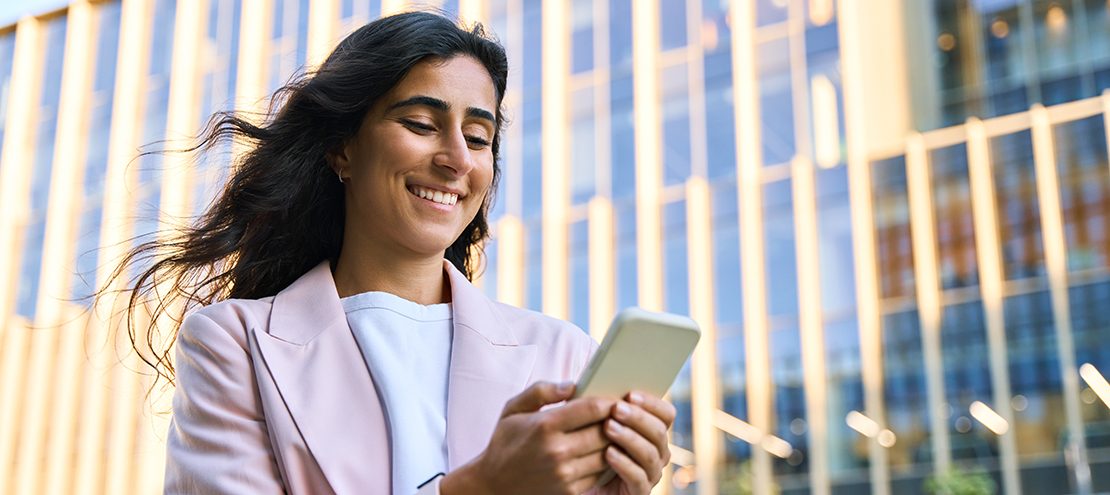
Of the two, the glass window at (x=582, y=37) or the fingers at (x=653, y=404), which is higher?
the glass window at (x=582, y=37)

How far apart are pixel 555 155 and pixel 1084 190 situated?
8080 millimetres

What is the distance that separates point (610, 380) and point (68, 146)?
1108 inches

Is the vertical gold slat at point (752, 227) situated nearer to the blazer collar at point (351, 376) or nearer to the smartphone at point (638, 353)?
the blazer collar at point (351, 376)

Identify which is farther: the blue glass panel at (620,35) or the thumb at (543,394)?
the blue glass panel at (620,35)

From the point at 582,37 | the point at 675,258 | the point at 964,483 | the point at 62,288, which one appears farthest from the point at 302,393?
the point at 62,288

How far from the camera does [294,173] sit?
234cm

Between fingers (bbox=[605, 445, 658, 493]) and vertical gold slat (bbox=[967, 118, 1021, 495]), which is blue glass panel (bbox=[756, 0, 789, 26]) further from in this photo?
fingers (bbox=[605, 445, 658, 493])

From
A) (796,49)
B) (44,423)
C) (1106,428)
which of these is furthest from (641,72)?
(44,423)

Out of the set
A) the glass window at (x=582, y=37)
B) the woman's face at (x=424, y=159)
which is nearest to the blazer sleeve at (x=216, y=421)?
the woman's face at (x=424, y=159)

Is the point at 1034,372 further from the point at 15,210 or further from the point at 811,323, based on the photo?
the point at 15,210

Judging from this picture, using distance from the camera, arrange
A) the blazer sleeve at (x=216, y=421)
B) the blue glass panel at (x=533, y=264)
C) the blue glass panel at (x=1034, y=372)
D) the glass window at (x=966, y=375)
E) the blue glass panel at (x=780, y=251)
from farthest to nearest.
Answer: the blue glass panel at (x=533, y=264)
the blue glass panel at (x=780, y=251)
the glass window at (x=966, y=375)
the blue glass panel at (x=1034, y=372)
the blazer sleeve at (x=216, y=421)

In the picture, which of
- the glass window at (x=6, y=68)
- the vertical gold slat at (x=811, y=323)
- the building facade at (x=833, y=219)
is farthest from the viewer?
the glass window at (x=6, y=68)

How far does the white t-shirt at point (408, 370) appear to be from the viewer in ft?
6.46

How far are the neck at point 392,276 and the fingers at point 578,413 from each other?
66 cm
